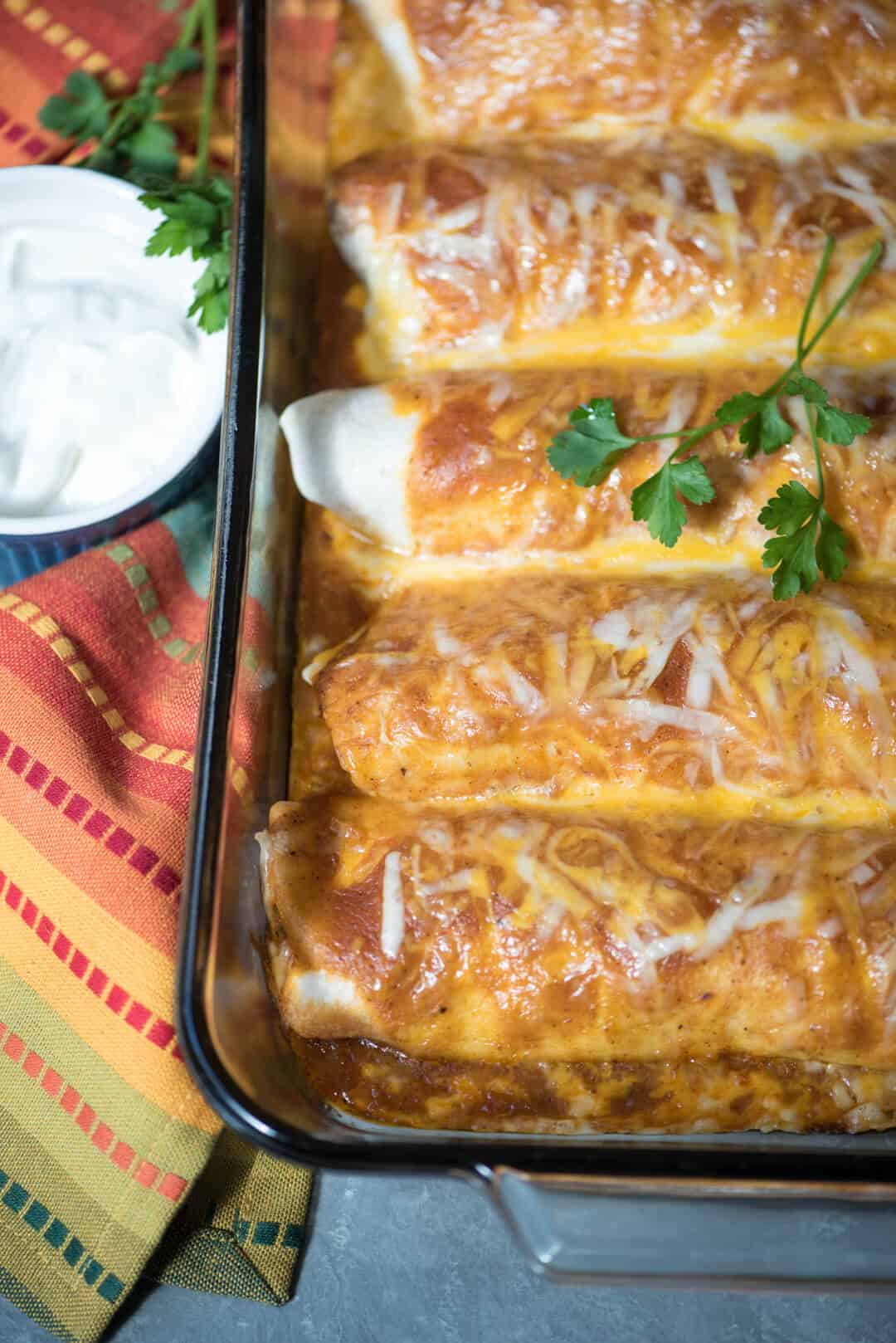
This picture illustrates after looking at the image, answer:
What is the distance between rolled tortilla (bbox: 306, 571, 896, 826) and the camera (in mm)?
1799

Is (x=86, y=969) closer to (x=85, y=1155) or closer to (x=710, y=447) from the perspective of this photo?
(x=85, y=1155)

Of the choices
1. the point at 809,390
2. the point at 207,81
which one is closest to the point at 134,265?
the point at 207,81

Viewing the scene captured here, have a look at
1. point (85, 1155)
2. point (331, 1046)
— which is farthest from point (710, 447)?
point (85, 1155)

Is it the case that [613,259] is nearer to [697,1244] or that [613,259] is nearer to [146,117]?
[146,117]

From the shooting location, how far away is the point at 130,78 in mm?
2570

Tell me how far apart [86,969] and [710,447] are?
118cm

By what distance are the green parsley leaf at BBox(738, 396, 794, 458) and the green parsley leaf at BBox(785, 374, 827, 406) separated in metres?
0.03

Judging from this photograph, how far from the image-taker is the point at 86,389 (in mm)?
2232

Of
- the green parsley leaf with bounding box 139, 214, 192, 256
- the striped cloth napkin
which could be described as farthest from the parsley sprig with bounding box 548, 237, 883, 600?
the green parsley leaf with bounding box 139, 214, 192, 256

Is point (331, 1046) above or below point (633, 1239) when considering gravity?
above

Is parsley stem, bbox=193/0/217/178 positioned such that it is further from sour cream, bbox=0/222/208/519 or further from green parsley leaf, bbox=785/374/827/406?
green parsley leaf, bbox=785/374/827/406

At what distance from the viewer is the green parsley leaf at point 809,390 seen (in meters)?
1.85

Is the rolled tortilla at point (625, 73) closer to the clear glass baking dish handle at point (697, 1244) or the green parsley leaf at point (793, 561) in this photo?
the green parsley leaf at point (793, 561)

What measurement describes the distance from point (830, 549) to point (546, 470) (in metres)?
0.42
